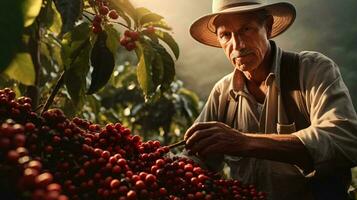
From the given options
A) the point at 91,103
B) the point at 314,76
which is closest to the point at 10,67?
the point at 314,76

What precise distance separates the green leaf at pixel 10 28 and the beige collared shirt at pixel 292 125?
126cm

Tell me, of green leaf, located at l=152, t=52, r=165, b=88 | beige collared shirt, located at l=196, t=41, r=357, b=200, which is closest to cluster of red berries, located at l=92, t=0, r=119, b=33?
green leaf, located at l=152, t=52, r=165, b=88

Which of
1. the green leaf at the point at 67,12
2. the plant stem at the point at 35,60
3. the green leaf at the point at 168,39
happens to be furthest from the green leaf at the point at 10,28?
the green leaf at the point at 168,39

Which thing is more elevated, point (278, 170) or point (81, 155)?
point (81, 155)

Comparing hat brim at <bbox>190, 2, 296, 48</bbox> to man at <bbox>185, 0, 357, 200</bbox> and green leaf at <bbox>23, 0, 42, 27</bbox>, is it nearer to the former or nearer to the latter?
man at <bbox>185, 0, 357, 200</bbox>

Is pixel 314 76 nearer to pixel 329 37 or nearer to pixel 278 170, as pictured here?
pixel 278 170

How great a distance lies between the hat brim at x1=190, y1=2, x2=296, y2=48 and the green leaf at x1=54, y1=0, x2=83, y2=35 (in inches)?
46.2

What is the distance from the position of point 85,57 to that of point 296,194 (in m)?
1.19

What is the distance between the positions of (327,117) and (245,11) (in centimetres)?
Answer: 75

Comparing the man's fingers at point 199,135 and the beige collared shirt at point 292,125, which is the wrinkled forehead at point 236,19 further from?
the man's fingers at point 199,135

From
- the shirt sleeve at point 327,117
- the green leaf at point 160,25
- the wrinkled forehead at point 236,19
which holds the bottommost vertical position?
the shirt sleeve at point 327,117

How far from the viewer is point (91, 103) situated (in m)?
3.39

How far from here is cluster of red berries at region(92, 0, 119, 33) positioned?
1938 mm

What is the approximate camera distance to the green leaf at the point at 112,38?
1945mm
